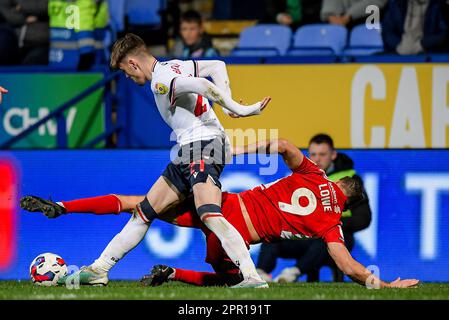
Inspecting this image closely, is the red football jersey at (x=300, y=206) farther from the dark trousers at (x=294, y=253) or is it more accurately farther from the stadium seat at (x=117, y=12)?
the stadium seat at (x=117, y=12)

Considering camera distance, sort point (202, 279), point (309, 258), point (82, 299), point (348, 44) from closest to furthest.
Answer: point (82, 299)
point (202, 279)
point (309, 258)
point (348, 44)

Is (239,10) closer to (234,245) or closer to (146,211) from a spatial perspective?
(146,211)

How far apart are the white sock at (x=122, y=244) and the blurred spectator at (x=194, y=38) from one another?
4.26m

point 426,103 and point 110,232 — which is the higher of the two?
point 426,103

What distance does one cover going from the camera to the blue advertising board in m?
10.7

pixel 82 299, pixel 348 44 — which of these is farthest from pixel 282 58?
pixel 82 299

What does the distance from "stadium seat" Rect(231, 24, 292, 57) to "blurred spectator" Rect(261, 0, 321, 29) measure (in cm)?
34

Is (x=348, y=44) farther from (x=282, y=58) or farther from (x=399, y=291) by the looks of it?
(x=399, y=291)

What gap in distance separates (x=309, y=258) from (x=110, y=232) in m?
1.84

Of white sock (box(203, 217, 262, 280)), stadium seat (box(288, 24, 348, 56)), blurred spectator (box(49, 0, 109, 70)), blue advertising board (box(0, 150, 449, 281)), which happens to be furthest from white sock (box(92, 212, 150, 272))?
stadium seat (box(288, 24, 348, 56))

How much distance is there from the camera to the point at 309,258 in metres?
10.6

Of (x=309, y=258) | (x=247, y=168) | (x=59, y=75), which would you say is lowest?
(x=309, y=258)

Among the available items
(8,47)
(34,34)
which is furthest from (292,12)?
(8,47)

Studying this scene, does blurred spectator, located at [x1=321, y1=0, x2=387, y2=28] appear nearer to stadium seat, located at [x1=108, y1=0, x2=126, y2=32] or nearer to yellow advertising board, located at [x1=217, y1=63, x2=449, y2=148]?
yellow advertising board, located at [x1=217, y1=63, x2=449, y2=148]
